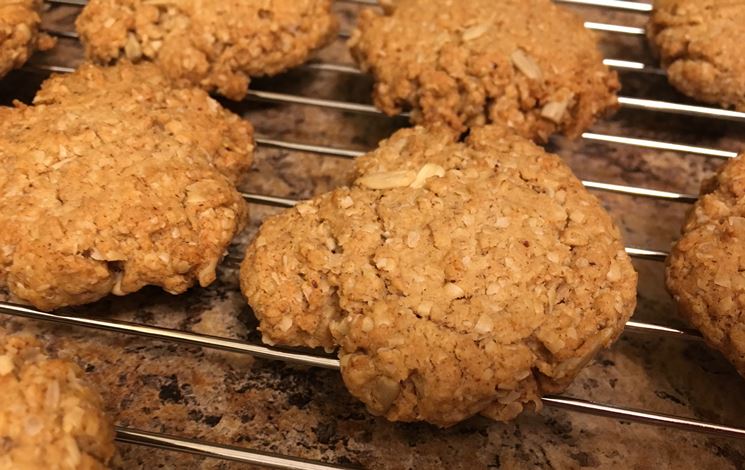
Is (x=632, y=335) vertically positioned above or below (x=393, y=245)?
below

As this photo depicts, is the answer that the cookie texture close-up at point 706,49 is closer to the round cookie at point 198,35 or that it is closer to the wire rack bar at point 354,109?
the wire rack bar at point 354,109

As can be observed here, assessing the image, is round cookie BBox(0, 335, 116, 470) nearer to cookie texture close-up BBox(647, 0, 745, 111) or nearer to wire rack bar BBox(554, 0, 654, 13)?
Result: cookie texture close-up BBox(647, 0, 745, 111)

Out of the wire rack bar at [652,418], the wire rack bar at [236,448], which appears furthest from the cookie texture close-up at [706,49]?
the wire rack bar at [652,418]

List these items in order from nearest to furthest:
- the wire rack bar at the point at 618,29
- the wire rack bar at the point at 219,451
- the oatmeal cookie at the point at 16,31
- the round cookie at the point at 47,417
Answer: the round cookie at the point at 47,417 < the wire rack bar at the point at 219,451 < the oatmeal cookie at the point at 16,31 < the wire rack bar at the point at 618,29

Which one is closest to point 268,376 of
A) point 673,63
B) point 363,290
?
point 363,290

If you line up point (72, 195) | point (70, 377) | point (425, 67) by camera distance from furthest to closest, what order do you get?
point (425, 67), point (72, 195), point (70, 377)

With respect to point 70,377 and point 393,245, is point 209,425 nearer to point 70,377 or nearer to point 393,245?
point 70,377

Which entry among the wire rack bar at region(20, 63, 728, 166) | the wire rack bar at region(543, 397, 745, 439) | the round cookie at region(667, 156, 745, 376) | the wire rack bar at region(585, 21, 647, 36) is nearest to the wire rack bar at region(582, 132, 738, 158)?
the wire rack bar at region(20, 63, 728, 166)
